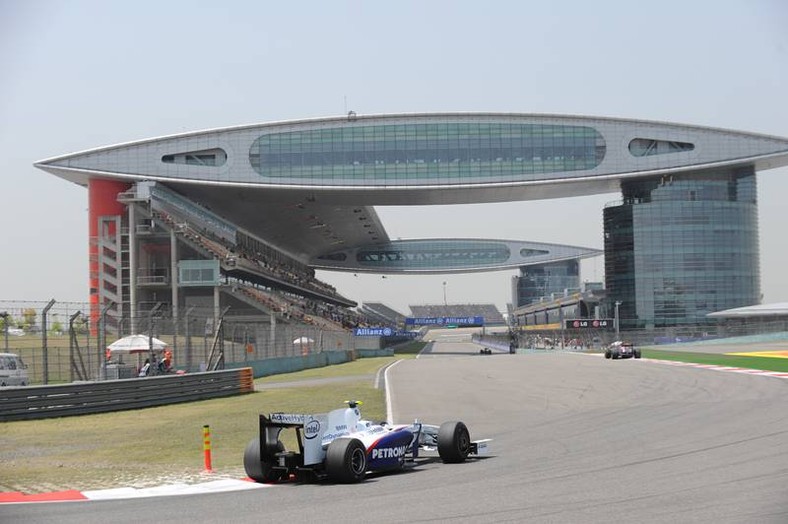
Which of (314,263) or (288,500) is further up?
(314,263)

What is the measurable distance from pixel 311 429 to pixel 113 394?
13.8 meters

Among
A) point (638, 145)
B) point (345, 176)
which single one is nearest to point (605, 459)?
point (345, 176)

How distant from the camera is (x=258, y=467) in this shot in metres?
11.3

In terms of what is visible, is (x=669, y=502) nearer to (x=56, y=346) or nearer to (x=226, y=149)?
(x=56, y=346)

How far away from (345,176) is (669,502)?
70.7 metres

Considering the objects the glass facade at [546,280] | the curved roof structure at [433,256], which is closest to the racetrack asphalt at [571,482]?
the curved roof structure at [433,256]

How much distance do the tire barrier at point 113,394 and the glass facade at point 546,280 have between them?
150135 mm

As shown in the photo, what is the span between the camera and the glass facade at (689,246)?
83750 mm

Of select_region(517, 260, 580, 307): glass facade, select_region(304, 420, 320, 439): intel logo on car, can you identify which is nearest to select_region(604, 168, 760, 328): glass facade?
select_region(304, 420, 320, 439): intel logo on car

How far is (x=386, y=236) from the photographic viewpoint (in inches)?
5379

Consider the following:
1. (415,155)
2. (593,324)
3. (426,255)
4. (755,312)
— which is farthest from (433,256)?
(755,312)

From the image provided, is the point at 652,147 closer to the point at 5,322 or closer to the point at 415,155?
the point at 415,155

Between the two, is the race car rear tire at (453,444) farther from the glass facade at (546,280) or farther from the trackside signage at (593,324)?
the glass facade at (546,280)

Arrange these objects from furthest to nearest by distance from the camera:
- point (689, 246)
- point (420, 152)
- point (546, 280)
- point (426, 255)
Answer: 1. point (546, 280)
2. point (426, 255)
3. point (689, 246)
4. point (420, 152)
